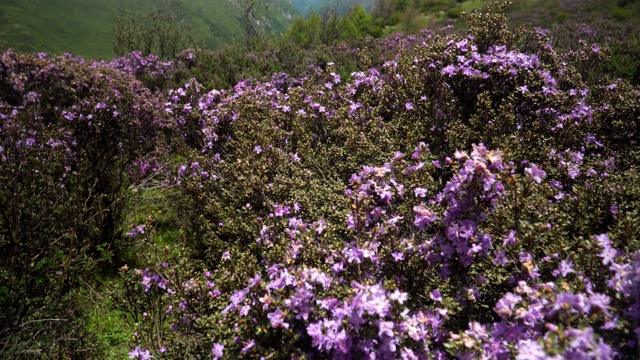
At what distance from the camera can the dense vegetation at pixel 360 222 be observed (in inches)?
81.3

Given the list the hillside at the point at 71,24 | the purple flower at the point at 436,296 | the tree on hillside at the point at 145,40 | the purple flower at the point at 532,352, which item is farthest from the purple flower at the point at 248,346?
the hillside at the point at 71,24

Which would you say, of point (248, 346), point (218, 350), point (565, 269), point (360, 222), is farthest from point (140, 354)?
point (565, 269)

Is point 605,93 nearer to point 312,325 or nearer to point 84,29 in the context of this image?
point 312,325

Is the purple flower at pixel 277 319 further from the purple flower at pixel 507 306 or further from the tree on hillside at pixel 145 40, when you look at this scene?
the tree on hillside at pixel 145 40

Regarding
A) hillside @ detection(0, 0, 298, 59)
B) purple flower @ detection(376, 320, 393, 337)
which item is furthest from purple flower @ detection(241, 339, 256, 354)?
hillside @ detection(0, 0, 298, 59)

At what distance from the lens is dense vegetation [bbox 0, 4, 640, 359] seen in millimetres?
2064

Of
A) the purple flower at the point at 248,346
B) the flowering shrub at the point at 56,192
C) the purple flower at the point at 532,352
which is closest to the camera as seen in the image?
the purple flower at the point at 532,352

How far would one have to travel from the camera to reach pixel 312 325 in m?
2.09

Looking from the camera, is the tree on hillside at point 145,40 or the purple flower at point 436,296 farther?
the tree on hillside at point 145,40

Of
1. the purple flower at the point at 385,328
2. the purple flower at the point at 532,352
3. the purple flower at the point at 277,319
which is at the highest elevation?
the purple flower at the point at 532,352

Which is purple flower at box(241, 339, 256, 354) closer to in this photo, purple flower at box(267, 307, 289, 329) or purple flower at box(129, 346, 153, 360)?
purple flower at box(267, 307, 289, 329)

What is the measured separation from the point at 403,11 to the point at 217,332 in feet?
165

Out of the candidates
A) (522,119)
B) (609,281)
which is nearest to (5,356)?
Answer: (609,281)

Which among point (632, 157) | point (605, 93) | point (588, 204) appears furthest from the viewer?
point (605, 93)
